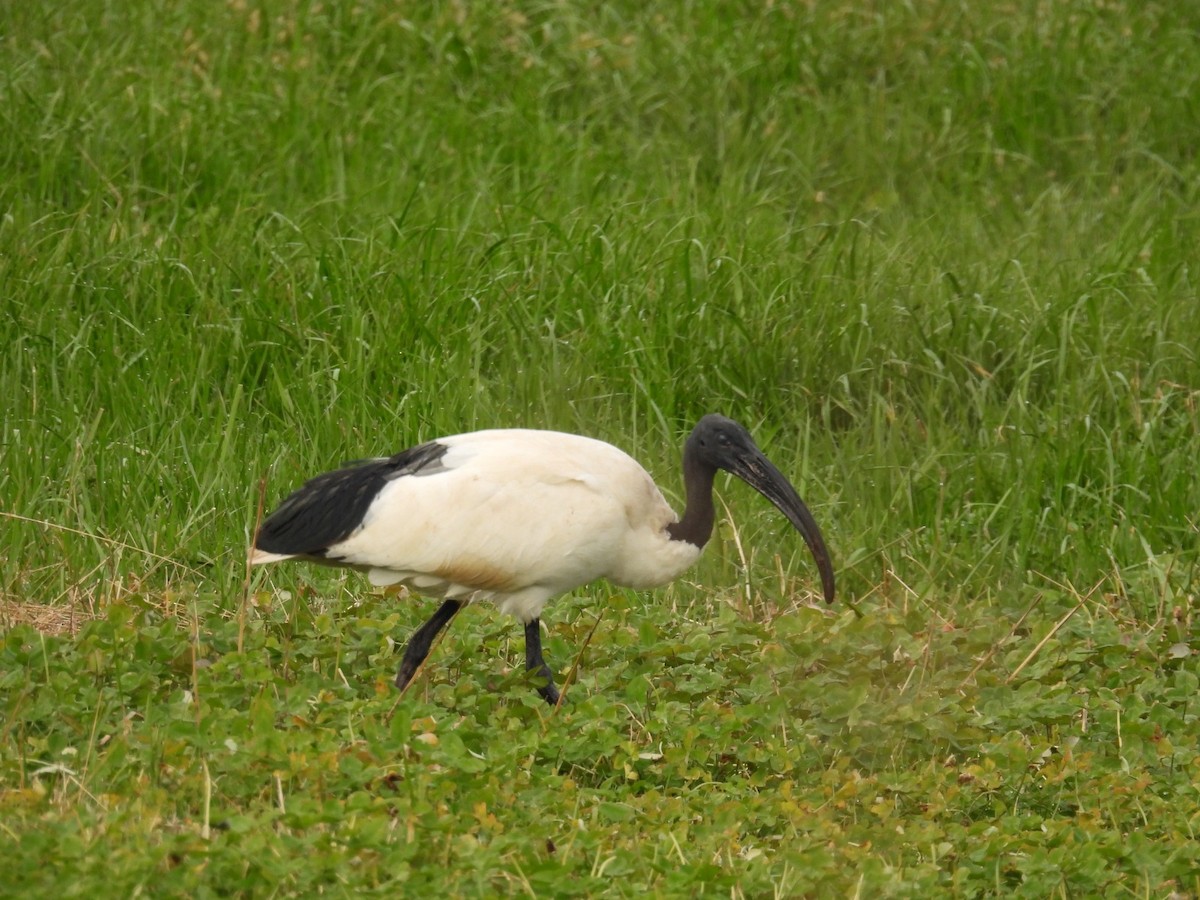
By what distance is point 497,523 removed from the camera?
472cm

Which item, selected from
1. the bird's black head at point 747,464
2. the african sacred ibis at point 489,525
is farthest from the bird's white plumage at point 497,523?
the bird's black head at point 747,464

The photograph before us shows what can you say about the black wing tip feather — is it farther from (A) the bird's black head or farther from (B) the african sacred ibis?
(A) the bird's black head

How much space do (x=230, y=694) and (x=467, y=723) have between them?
1.94 ft

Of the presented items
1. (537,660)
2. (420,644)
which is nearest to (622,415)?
(537,660)

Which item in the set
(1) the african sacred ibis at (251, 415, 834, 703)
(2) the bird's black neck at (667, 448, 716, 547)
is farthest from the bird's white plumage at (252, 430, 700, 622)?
(2) the bird's black neck at (667, 448, 716, 547)

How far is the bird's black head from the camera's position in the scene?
5.01 meters

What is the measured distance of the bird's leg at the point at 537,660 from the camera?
484 centimetres

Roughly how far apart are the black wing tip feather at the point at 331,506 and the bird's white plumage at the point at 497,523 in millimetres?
25

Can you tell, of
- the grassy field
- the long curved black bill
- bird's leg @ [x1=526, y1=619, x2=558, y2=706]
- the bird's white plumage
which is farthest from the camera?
the long curved black bill

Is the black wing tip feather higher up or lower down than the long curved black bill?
higher up

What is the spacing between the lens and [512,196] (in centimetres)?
810

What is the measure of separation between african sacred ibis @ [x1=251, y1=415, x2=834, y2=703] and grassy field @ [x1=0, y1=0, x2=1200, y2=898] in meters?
0.26

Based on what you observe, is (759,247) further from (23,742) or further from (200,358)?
(23,742)

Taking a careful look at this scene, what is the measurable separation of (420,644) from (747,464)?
1.05 m
